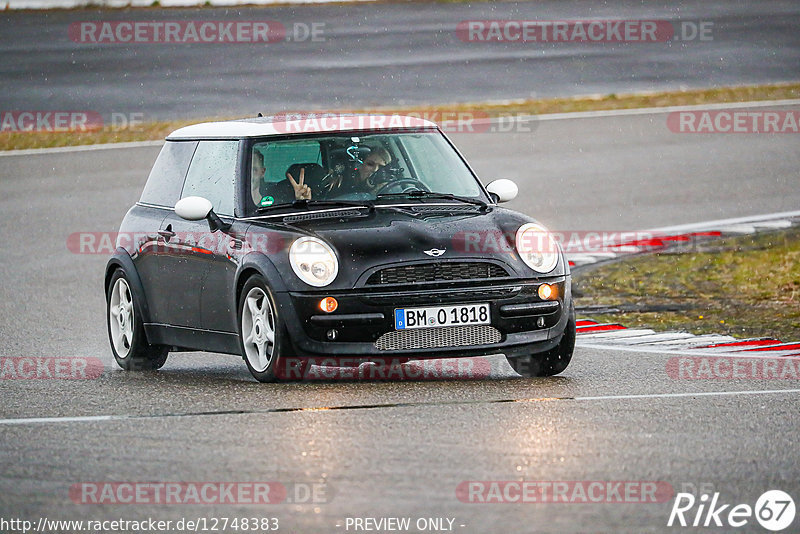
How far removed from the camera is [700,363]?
10.4 m

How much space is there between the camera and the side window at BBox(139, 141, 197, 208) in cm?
1085

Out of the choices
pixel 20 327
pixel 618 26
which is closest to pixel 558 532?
pixel 20 327

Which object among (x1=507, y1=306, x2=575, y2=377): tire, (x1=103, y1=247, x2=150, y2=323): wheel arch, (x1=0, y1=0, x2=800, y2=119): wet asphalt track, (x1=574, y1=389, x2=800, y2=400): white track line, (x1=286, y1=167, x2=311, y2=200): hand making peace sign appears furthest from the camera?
(x1=0, y1=0, x2=800, y2=119): wet asphalt track

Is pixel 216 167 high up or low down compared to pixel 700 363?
up

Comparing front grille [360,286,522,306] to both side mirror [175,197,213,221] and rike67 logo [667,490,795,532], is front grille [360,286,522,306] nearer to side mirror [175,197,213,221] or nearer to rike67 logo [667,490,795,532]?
side mirror [175,197,213,221]

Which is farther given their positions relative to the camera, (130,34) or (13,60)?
(130,34)

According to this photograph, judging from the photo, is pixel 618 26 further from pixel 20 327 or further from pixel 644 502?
pixel 644 502

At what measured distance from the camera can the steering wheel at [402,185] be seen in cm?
1023

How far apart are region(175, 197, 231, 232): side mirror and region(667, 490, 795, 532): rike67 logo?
166 inches

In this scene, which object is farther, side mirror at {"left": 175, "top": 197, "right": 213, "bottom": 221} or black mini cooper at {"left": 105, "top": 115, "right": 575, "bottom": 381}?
side mirror at {"left": 175, "top": 197, "right": 213, "bottom": 221}

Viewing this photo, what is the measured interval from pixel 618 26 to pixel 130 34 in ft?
26.8

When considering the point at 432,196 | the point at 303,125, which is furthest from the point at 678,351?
the point at 303,125

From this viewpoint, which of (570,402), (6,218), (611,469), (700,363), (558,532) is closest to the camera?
(558,532)

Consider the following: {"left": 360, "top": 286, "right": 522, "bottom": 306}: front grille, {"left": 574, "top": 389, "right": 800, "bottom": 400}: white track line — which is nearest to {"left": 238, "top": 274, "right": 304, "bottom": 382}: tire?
{"left": 360, "top": 286, "right": 522, "bottom": 306}: front grille
